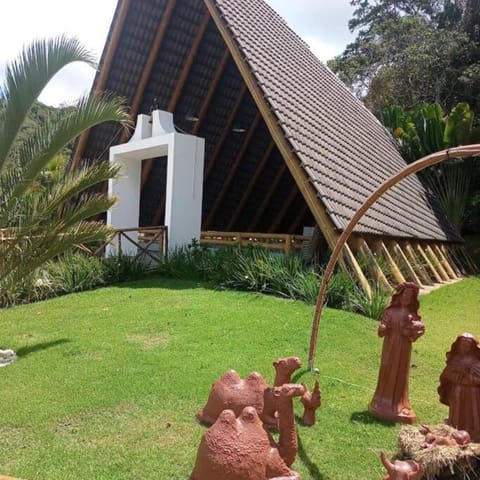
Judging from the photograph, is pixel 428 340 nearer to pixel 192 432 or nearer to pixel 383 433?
pixel 383 433

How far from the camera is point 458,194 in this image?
61.3 feet

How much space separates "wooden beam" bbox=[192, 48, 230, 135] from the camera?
13289 millimetres

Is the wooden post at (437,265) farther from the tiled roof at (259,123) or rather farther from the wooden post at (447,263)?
the tiled roof at (259,123)

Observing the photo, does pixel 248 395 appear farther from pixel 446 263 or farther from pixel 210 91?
pixel 210 91

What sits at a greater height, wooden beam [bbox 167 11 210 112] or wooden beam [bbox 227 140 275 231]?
wooden beam [bbox 167 11 210 112]

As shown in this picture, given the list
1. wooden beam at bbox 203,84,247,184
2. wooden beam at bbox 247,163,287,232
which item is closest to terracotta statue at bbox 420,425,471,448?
wooden beam at bbox 203,84,247,184

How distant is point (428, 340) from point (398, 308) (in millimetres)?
3318

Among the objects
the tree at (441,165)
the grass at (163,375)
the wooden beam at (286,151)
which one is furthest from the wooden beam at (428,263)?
the tree at (441,165)

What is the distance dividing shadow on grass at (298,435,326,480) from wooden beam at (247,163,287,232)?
12885 millimetres

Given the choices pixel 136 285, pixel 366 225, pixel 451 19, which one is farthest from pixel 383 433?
pixel 451 19

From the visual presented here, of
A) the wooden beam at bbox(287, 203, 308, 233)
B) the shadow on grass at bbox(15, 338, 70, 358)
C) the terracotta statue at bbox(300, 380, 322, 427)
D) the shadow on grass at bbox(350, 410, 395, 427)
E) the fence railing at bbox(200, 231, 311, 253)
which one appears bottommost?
the shadow on grass at bbox(15, 338, 70, 358)

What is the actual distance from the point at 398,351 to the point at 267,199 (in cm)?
1307

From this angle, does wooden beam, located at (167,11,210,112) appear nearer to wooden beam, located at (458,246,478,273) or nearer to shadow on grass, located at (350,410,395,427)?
wooden beam, located at (458,246,478,273)

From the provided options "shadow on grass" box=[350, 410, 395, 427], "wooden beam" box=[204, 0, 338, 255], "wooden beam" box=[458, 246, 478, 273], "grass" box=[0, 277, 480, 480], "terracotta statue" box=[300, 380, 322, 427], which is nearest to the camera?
"grass" box=[0, 277, 480, 480]
